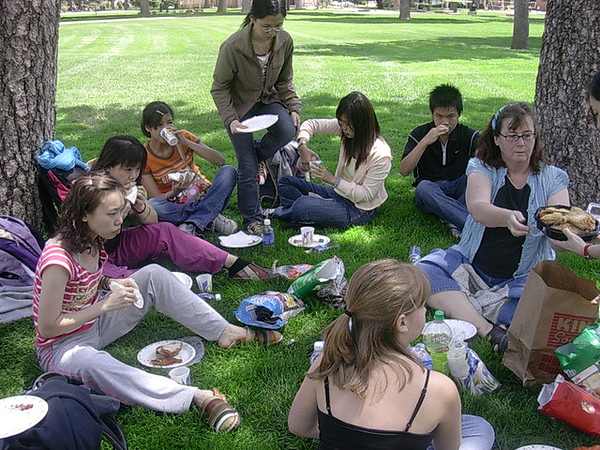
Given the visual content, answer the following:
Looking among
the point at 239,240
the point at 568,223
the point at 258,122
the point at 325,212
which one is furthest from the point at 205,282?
the point at 568,223

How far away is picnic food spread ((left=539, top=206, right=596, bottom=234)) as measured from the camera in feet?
10.6

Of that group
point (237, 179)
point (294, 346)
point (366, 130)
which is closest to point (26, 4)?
point (237, 179)

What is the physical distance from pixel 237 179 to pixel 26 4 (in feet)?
6.90

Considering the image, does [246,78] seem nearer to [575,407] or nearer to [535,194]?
[535,194]

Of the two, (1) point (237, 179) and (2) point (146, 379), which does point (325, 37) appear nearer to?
(1) point (237, 179)

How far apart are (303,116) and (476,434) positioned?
740cm

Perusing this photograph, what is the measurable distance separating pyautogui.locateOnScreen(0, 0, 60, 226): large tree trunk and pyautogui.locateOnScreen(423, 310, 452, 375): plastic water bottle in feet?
10.1

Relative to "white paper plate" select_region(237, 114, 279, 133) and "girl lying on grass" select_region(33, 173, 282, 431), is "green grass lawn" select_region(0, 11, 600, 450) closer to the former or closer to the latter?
"girl lying on grass" select_region(33, 173, 282, 431)

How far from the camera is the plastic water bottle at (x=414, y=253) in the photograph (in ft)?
15.2

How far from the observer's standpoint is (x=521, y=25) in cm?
1955

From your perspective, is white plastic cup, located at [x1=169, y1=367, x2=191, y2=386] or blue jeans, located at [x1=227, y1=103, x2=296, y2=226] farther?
blue jeans, located at [x1=227, y1=103, x2=296, y2=226]

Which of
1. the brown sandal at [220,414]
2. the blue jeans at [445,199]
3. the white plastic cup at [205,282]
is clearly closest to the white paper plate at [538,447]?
the brown sandal at [220,414]

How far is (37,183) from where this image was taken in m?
4.60

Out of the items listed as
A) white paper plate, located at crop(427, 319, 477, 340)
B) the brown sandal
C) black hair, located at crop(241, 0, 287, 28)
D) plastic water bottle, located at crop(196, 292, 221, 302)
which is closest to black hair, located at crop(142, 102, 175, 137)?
black hair, located at crop(241, 0, 287, 28)
